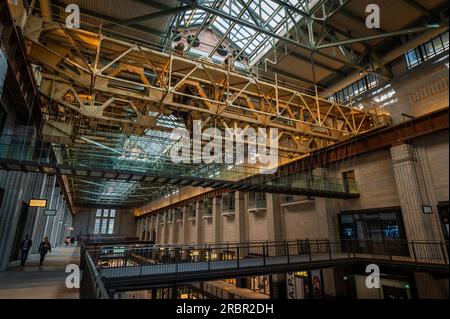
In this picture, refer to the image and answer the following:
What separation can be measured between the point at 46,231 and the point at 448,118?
121 feet

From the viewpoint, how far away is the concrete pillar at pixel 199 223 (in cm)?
3781

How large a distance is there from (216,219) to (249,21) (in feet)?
78.5

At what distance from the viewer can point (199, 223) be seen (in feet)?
125

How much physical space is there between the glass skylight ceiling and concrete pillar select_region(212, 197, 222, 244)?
19.5 meters

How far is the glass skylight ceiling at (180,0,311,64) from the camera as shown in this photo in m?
17.1

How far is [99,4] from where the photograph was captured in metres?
14.6

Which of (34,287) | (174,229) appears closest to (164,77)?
(34,287)

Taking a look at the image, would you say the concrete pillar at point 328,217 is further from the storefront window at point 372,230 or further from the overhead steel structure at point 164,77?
the overhead steel structure at point 164,77

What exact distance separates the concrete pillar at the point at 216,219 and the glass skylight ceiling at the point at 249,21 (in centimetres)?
1955

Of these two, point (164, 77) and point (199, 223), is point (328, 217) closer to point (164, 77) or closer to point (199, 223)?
point (164, 77)

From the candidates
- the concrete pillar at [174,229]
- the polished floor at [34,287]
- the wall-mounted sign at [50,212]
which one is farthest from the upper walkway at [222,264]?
the concrete pillar at [174,229]

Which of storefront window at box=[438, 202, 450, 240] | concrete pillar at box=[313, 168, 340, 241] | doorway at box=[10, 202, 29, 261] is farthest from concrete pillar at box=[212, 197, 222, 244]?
storefront window at box=[438, 202, 450, 240]
